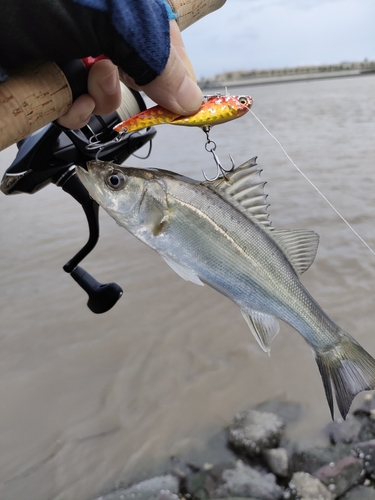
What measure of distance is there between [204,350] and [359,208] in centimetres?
353

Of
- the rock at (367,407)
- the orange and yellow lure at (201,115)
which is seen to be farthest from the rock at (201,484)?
the orange and yellow lure at (201,115)

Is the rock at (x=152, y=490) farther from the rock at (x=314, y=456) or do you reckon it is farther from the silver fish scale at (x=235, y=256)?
the silver fish scale at (x=235, y=256)

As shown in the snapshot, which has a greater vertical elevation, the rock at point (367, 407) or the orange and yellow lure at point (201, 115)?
the orange and yellow lure at point (201, 115)

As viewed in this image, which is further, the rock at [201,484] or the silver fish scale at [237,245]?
the rock at [201,484]

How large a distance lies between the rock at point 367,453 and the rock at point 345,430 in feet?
0.19

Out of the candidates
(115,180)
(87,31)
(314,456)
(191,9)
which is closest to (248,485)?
(314,456)

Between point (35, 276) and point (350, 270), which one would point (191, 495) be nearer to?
point (350, 270)

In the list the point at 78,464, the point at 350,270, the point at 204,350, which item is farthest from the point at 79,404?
the point at 350,270

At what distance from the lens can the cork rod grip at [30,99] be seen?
132cm

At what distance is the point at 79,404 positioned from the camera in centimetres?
301

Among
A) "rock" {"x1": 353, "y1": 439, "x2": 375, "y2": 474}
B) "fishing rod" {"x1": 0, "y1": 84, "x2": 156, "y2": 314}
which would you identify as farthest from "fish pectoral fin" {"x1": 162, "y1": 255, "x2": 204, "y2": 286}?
"rock" {"x1": 353, "y1": 439, "x2": 375, "y2": 474}

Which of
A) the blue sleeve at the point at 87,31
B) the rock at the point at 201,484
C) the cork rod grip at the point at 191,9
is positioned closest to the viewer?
the blue sleeve at the point at 87,31

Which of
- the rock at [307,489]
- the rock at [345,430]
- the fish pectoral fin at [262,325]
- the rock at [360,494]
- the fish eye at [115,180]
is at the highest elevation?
the fish eye at [115,180]

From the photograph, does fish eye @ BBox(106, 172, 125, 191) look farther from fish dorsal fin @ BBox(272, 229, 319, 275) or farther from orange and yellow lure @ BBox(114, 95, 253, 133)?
fish dorsal fin @ BBox(272, 229, 319, 275)
